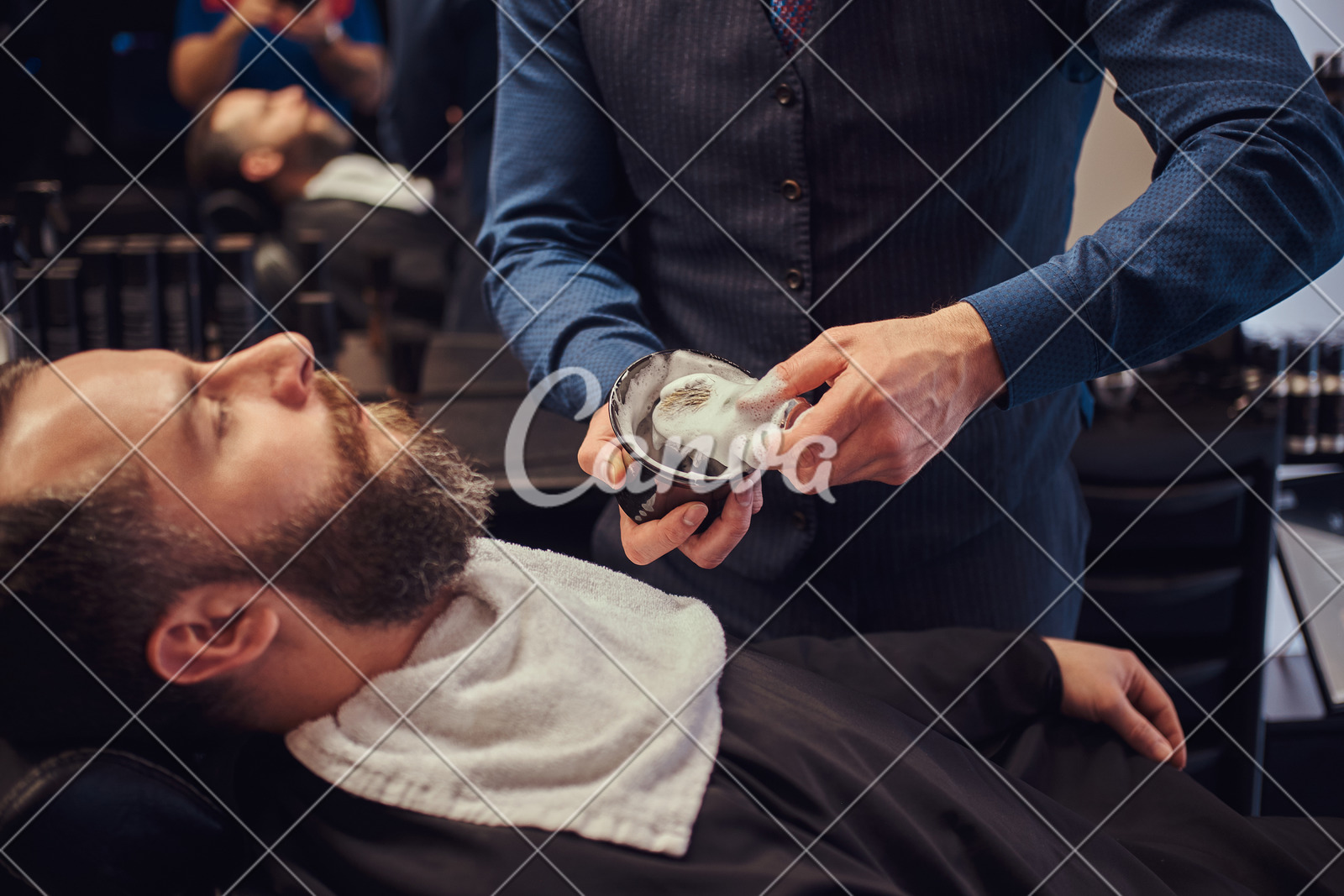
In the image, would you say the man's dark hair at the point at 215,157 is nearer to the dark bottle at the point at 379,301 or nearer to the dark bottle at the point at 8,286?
the dark bottle at the point at 379,301

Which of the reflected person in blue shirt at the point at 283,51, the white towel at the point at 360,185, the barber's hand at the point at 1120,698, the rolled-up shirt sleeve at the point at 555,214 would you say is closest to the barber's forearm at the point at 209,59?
the reflected person in blue shirt at the point at 283,51

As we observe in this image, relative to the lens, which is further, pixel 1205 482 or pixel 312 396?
pixel 1205 482

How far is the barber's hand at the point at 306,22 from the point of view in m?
2.68

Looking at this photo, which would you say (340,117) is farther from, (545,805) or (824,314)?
(545,805)

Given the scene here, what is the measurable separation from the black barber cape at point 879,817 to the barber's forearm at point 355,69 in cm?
266

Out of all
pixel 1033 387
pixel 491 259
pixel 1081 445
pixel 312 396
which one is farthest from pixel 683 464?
pixel 1081 445

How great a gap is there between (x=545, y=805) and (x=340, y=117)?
2.68 meters

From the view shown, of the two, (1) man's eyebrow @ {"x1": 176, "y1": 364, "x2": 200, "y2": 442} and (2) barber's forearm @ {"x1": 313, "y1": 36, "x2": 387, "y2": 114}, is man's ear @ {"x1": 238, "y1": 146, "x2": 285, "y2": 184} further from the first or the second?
(1) man's eyebrow @ {"x1": 176, "y1": 364, "x2": 200, "y2": 442}

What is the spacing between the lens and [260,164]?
2750mm

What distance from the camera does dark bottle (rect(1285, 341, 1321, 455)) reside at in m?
1.86

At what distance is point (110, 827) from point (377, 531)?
1.17 ft

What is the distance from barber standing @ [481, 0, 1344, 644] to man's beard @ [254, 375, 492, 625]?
0.62ft

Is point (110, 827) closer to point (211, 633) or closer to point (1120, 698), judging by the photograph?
point (211, 633)

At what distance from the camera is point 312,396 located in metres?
0.98
